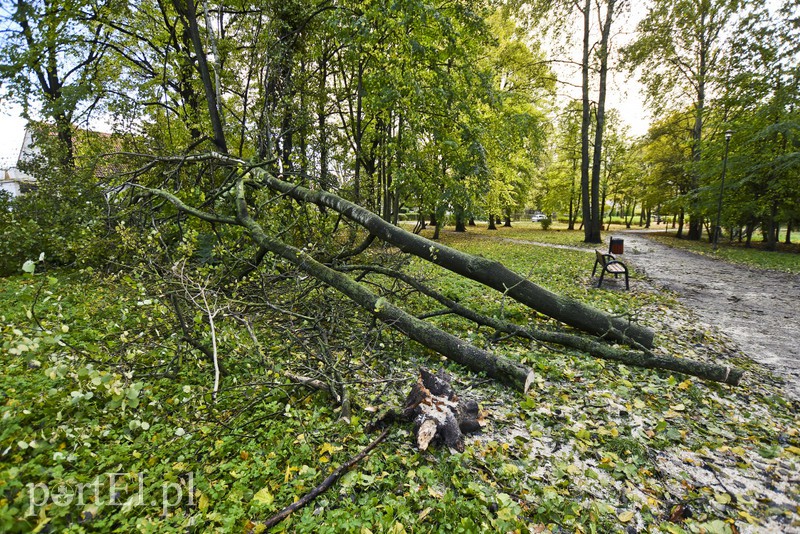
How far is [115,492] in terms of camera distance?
1.96m

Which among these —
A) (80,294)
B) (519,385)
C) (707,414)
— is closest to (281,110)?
(80,294)

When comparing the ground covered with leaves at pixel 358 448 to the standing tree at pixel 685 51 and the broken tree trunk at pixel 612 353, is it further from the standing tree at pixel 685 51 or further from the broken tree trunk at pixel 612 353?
the standing tree at pixel 685 51

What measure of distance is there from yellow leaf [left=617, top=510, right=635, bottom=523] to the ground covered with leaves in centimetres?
1

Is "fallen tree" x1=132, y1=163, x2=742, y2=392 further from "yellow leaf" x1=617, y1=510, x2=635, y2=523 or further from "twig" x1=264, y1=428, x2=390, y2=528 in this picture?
"twig" x1=264, y1=428, x2=390, y2=528

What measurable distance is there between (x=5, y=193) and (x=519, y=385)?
12177 millimetres

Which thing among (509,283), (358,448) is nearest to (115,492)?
(358,448)

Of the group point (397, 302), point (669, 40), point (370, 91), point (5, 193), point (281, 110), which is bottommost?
point (397, 302)

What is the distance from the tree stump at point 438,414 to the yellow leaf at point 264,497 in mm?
994

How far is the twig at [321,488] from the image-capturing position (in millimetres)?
1871

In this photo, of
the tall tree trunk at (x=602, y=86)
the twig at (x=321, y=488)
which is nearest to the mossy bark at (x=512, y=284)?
the twig at (x=321, y=488)

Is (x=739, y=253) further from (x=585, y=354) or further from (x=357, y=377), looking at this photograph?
(x=357, y=377)

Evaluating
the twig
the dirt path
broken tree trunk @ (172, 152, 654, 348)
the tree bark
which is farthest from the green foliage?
the dirt path

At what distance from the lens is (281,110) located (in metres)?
7.14

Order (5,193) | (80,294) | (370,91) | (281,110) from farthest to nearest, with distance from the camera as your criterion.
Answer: (370,91), (5,193), (281,110), (80,294)
